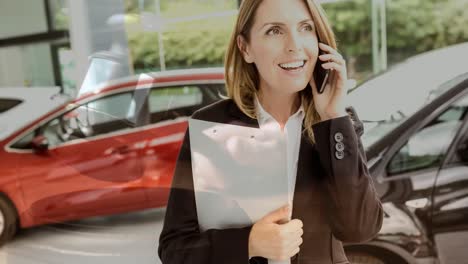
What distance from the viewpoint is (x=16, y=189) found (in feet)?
5.20

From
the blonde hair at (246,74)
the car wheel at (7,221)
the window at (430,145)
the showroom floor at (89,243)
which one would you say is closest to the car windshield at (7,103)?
the car wheel at (7,221)

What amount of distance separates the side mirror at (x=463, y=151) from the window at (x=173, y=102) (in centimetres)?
102

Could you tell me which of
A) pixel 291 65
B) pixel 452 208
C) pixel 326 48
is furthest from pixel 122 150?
pixel 452 208

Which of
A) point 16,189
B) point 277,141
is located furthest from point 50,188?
point 277,141

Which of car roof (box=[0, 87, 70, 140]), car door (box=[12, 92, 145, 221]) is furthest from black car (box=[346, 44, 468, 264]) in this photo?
car roof (box=[0, 87, 70, 140])

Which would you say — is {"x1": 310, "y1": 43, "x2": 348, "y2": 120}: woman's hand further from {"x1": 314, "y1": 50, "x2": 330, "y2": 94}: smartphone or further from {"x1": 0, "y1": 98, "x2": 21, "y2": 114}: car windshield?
{"x1": 0, "y1": 98, "x2": 21, "y2": 114}: car windshield

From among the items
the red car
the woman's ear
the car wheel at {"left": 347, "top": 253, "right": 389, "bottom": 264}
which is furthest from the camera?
the car wheel at {"left": 347, "top": 253, "right": 389, "bottom": 264}

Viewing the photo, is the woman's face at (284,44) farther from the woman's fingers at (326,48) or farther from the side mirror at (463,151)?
the side mirror at (463,151)

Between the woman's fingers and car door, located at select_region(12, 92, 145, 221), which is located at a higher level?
the woman's fingers

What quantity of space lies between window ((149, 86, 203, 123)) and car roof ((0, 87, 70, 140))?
0.86 ft

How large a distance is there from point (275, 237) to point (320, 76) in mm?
464

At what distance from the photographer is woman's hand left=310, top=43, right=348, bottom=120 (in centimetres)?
143

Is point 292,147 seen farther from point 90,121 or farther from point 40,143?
point 40,143

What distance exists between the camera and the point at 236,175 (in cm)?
146
